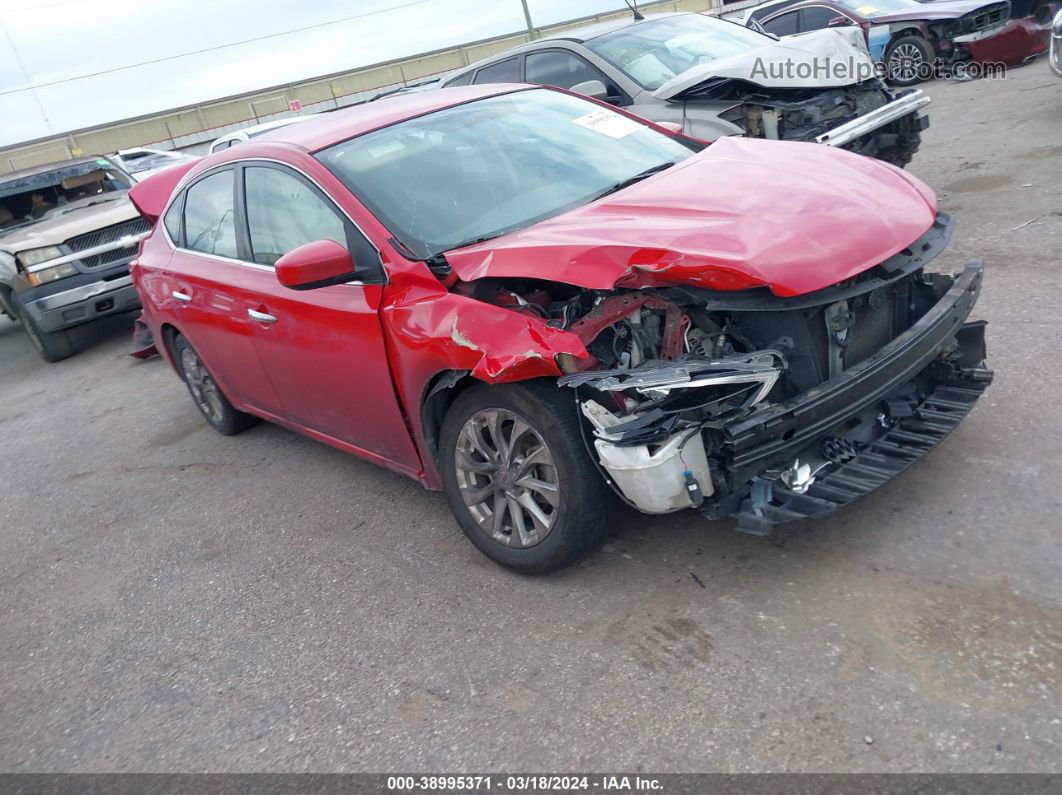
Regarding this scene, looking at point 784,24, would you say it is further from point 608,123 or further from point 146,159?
point 146,159

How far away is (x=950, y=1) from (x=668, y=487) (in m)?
12.9

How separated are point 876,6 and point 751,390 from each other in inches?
508

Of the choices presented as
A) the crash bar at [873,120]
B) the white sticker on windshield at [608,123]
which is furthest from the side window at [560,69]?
the white sticker on windshield at [608,123]

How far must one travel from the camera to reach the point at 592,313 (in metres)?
3.13

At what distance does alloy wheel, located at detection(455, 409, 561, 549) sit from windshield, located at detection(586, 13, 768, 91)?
5.03 metres

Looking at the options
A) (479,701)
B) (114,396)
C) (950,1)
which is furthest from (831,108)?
(950,1)

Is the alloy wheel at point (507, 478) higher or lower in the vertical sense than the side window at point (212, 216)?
lower

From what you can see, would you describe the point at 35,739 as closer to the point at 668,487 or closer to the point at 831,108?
the point at 668,487

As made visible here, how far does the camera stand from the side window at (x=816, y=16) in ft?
42.7

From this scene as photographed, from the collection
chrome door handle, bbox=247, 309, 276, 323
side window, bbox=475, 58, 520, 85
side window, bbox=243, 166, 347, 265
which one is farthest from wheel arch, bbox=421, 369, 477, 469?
side window, bbox=475, 58, 520, 85

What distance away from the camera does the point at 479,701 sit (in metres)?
2.87

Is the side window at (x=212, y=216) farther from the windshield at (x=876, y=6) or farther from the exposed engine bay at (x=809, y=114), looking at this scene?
the windshield at (x=876, y=6)

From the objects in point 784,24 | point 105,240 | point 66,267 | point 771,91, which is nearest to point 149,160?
point 105,240

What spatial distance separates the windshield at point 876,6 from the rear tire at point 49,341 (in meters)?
11.6
